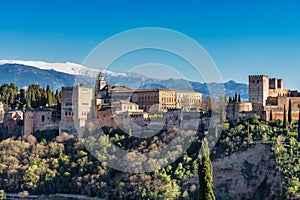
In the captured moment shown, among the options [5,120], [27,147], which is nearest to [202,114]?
[27,147]

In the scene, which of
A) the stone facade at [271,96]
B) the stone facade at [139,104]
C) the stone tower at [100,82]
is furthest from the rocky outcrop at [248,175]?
the stone tower at [100,82]

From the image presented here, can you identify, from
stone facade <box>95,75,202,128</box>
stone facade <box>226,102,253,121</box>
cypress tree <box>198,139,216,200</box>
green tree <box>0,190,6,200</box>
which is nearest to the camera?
cypress tree <box>198,139,216,200</box>

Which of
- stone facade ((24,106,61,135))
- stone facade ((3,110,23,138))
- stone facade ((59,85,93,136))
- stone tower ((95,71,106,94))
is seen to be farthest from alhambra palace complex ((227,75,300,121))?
stone facade ((3,110,23,138))

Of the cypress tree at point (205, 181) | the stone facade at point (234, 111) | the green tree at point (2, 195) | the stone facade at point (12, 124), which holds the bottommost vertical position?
the green tree at point (2, 195)

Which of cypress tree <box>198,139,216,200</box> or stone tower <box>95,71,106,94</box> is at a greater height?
stone tower <box>95,71,106,94</box>

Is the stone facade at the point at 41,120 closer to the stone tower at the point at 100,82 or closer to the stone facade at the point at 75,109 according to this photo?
the stone facade at the point at 75,109

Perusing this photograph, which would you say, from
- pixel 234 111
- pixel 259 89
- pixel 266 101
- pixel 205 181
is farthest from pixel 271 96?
pixel 205 181

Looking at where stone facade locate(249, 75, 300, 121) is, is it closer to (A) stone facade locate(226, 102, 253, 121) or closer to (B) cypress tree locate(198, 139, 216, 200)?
(A) stone facade locate(226, 102, 253, 121)

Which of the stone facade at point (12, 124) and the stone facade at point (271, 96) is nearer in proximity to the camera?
the stone facade at point (271, 96)

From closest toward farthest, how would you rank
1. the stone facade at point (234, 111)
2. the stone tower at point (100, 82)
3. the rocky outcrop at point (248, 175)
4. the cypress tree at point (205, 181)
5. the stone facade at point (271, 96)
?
the cypress tree at point (205, 181) < the rocky outcrop at point (248, 175) < the stone facade at point (234, 111) < the stone facade at point (271, 96) < the stone tower at point (100, 82)
